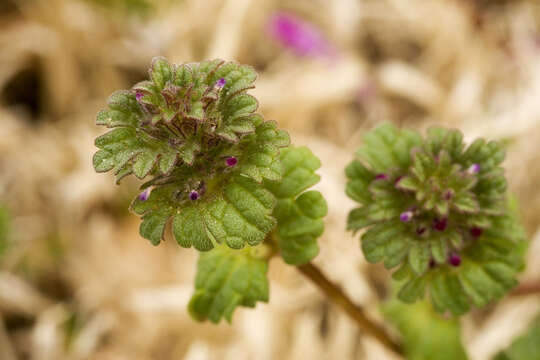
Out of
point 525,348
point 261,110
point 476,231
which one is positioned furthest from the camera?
point 261,110

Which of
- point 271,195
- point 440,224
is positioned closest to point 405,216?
point 440,224

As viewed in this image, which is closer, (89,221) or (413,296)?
(413,296)

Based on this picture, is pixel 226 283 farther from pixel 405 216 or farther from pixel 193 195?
pixel 405 216

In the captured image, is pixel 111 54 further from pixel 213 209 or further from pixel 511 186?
pixel 213 209

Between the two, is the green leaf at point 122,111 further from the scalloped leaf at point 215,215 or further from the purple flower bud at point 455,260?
the purple flower bud at point 455,260

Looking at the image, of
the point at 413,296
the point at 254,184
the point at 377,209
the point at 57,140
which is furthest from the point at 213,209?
the point at 57,140

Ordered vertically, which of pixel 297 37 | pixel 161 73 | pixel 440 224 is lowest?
pixel 440 224

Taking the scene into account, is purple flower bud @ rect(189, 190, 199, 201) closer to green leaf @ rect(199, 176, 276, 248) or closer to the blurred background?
green leaf @ rect(199, 176, 276, 248)
